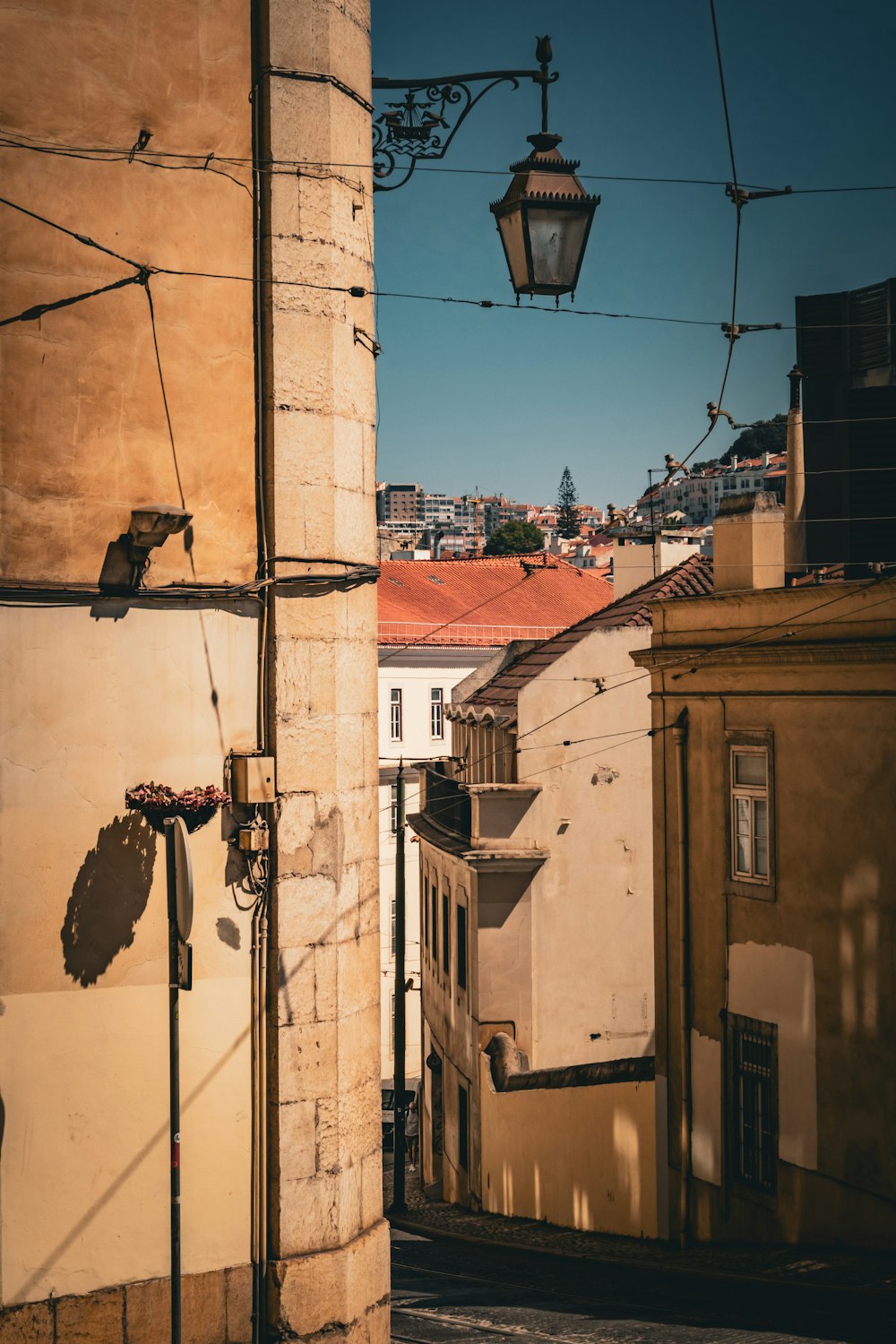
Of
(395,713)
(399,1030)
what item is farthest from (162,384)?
(395,713)

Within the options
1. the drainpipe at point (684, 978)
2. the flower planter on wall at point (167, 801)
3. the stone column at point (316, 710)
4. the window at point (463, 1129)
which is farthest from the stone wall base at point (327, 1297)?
the window at point (463, 1129)

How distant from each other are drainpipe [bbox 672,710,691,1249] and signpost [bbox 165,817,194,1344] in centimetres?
1050

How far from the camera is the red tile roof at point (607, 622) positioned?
81.0 ft

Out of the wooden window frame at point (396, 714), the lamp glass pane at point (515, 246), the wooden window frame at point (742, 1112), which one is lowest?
the wooden window frame at point (742, 1112)

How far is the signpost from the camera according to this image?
7.61 meters

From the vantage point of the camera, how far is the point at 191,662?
27.7 feet

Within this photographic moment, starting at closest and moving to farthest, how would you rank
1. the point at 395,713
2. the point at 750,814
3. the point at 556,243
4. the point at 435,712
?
the point at 556,243, the point at 750,814, the point at 395,713, the point at 435,712

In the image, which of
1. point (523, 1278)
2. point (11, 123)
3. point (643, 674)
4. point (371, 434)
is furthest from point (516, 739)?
point (11, 123)

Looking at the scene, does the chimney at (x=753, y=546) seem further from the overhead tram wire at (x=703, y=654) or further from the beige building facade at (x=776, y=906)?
the overhead tram wire at (x=703, y=654)

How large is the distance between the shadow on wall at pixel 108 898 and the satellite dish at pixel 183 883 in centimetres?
62

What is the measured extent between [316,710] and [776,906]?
8.73 metres

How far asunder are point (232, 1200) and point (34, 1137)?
1.21 meters

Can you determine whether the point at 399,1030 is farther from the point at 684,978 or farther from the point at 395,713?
the point at 395,713

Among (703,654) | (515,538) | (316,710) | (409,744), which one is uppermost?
(515,538)
